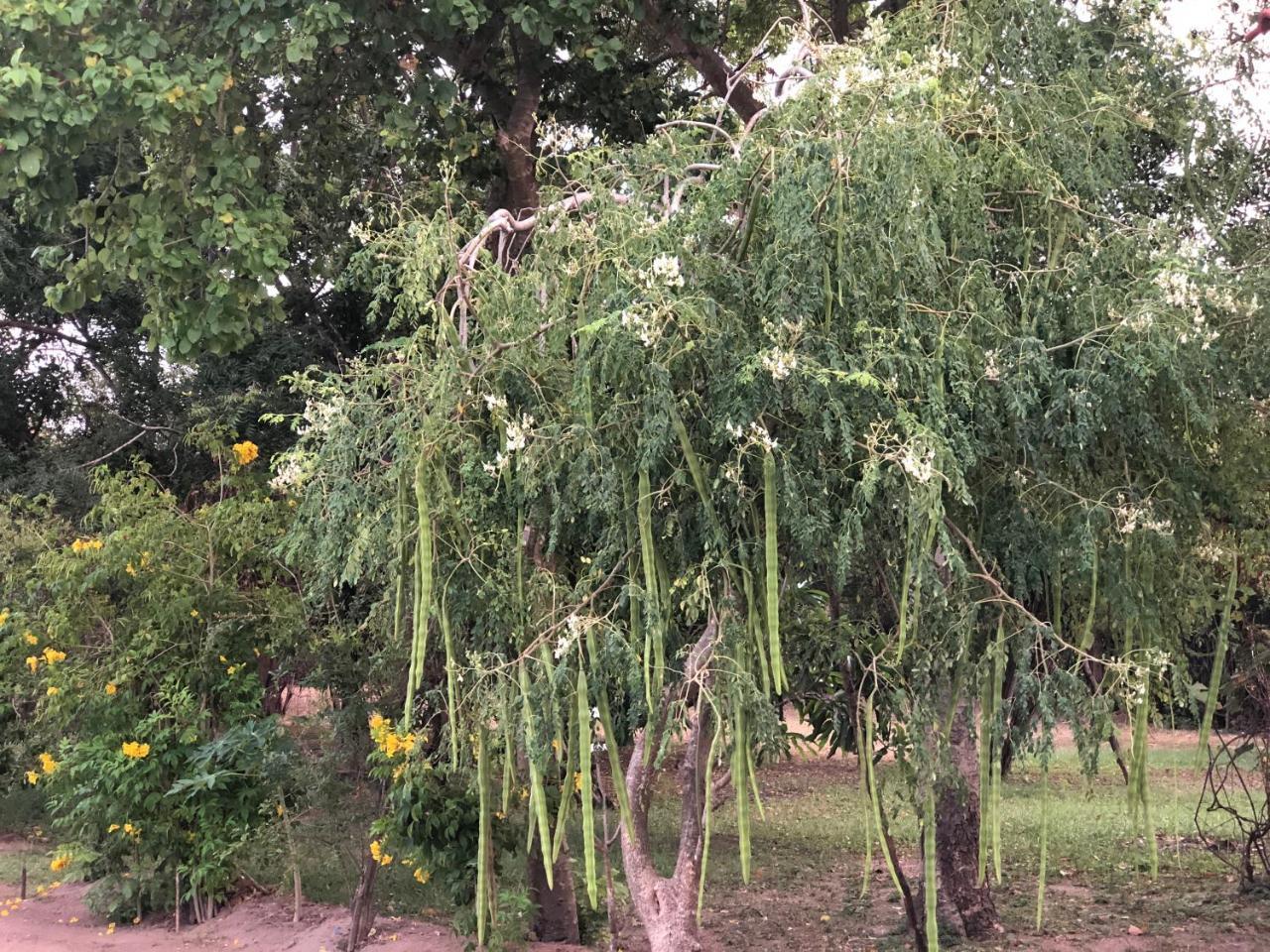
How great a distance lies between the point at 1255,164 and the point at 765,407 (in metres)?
3.20

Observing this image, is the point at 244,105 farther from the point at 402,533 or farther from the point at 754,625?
the point at 754,625

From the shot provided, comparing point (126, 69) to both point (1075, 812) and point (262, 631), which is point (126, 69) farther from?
point (1075, 812)

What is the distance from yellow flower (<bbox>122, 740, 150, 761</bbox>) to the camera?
6598mm

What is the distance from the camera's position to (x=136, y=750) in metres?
6.62

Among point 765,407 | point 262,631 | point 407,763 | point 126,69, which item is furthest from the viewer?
point 262,631

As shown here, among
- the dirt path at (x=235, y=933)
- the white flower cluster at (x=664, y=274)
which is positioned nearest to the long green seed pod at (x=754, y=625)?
the white flower cluster at (x=664, y=274)

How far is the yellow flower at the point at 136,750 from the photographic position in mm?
6598

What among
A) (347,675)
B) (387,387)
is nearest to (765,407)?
(387,387)

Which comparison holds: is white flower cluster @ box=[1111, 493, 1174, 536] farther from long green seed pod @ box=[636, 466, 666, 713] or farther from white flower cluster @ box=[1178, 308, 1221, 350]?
long green seed pod @ box=[636, 466, 666, 713]

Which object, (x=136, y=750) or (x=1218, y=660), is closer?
(x=1218, y=660)

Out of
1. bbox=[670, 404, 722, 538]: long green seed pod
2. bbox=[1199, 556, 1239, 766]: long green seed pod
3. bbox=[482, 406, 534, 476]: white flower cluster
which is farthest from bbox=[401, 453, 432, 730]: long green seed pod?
bbox=[1199, 556, 1239, 766]: long green seed pod

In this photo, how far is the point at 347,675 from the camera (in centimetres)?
632

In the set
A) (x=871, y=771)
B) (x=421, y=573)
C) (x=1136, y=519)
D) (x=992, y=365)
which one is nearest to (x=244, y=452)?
(x=421, y=573)

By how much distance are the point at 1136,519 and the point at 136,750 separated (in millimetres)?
5553
